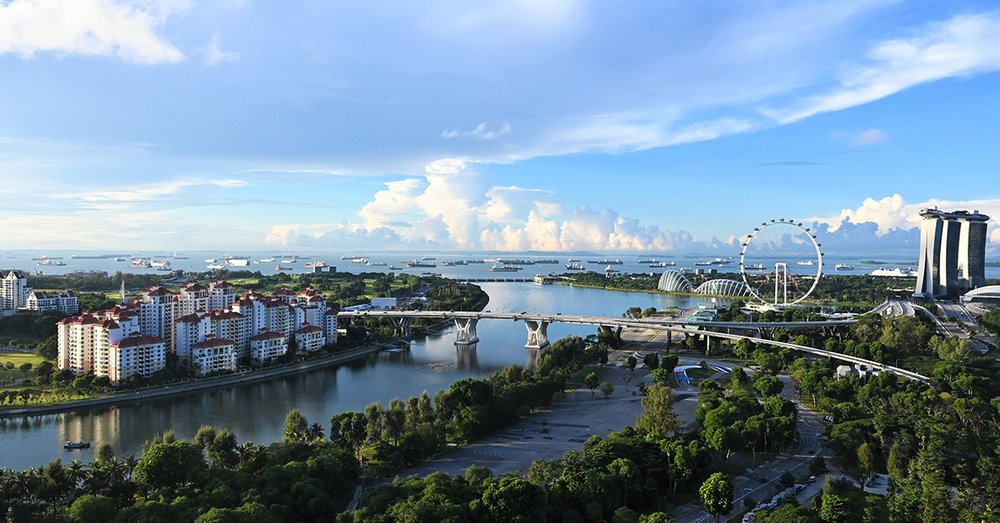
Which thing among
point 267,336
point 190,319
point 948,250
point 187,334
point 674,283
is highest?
point 948,250

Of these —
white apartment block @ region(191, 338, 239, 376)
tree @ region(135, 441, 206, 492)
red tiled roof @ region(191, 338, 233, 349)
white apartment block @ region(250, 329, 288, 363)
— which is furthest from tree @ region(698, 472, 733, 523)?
white apartment block @ region(250, 329, 288, 363)

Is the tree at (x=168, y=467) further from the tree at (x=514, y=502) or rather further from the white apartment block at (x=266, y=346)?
the white apartment block at (x=266, y=346)

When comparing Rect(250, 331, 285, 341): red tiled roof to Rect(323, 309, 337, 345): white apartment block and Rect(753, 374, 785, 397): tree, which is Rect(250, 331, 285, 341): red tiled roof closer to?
Rect(323, 309, 337, 345): white apartment block

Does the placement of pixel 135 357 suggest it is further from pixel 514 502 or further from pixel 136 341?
pixel 514 502

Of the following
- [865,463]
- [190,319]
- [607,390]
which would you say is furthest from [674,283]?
[865,463]

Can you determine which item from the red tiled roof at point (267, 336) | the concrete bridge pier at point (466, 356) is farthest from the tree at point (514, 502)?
the red tiled roof at point (267, 336)

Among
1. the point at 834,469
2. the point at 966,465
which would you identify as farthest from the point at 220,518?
the point at 966,465
